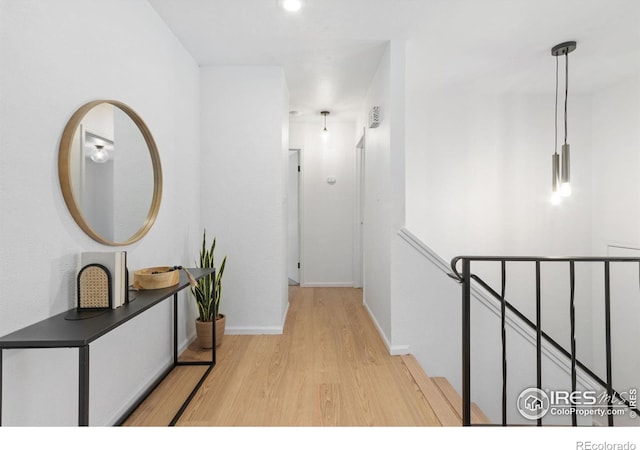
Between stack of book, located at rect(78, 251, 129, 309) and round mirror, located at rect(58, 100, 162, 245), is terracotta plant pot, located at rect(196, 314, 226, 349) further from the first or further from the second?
stack of book, located at rect(78, 251, 129, 309)

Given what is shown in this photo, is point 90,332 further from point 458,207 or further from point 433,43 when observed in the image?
point 458,207

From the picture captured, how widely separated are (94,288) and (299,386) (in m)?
1.34

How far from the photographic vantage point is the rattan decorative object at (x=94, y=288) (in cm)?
150

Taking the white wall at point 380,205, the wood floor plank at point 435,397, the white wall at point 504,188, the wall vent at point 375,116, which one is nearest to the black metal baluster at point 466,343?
the wood floor plank at point 435,397

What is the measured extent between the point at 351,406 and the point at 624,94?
4.15m

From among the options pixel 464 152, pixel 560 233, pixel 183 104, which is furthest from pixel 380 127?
pixel 560 233

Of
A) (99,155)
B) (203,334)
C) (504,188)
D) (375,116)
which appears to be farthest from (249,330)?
(504,188)

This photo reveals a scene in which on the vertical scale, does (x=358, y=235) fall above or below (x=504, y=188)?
below

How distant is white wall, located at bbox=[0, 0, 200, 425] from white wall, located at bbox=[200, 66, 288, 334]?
0.91 metres

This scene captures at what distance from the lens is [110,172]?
71.1 inches

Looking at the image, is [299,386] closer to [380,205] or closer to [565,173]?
[380,205]

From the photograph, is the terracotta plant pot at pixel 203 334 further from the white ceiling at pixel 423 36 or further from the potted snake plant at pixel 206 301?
the white ceiling at pixel 423 36

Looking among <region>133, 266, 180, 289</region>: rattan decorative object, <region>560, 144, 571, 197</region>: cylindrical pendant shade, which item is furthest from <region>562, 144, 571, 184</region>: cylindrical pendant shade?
<region>133, 266, 180, 289</region>: rattan decorative object
